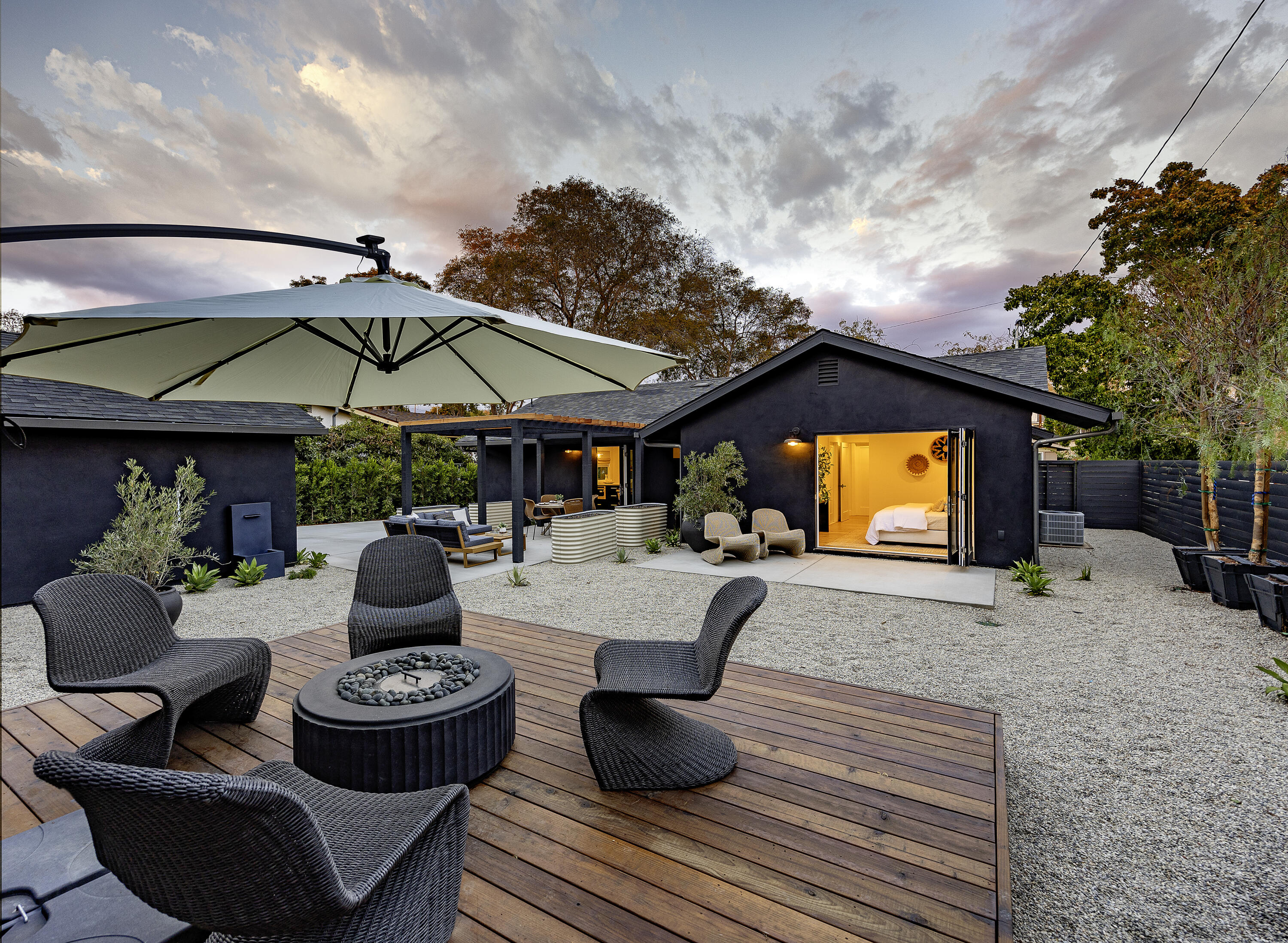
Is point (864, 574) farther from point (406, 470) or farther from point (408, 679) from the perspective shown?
point (406, 470)

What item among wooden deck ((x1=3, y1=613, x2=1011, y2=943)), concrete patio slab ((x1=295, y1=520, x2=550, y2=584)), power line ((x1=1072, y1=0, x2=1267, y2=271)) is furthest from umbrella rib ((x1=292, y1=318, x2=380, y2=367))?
power line ((x1=1072, y1=0, x2=1267, y2=271))

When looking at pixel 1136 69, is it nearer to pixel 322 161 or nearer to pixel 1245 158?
pixel 1245 158

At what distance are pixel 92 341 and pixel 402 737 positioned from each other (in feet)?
7.12

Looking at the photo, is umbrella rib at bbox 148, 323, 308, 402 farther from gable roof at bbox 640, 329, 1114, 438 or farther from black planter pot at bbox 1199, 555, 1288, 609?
black planter pot at bbox 1199, 555, 1288, 609

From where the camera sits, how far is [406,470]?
38.0ft

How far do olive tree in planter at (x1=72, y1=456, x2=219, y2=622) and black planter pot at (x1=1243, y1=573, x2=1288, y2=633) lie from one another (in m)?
10.3

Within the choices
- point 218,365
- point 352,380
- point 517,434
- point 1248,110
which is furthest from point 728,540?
point 1248,110

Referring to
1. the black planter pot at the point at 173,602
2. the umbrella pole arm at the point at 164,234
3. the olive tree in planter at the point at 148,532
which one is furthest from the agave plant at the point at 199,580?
the umbrella pole arm at the point at 164,234

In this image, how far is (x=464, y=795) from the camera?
1.89 m

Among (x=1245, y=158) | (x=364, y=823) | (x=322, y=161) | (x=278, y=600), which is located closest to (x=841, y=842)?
(x=364, y=823)

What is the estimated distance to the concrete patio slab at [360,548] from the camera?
8977 millimetres

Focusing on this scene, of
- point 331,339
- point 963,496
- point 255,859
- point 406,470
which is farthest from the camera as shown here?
point 406,470

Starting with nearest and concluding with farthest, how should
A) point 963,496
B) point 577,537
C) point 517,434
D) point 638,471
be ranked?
point 963,496
point 517,434
point 577,537
point 638,471

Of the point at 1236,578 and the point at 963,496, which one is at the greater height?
the point at 963,496
